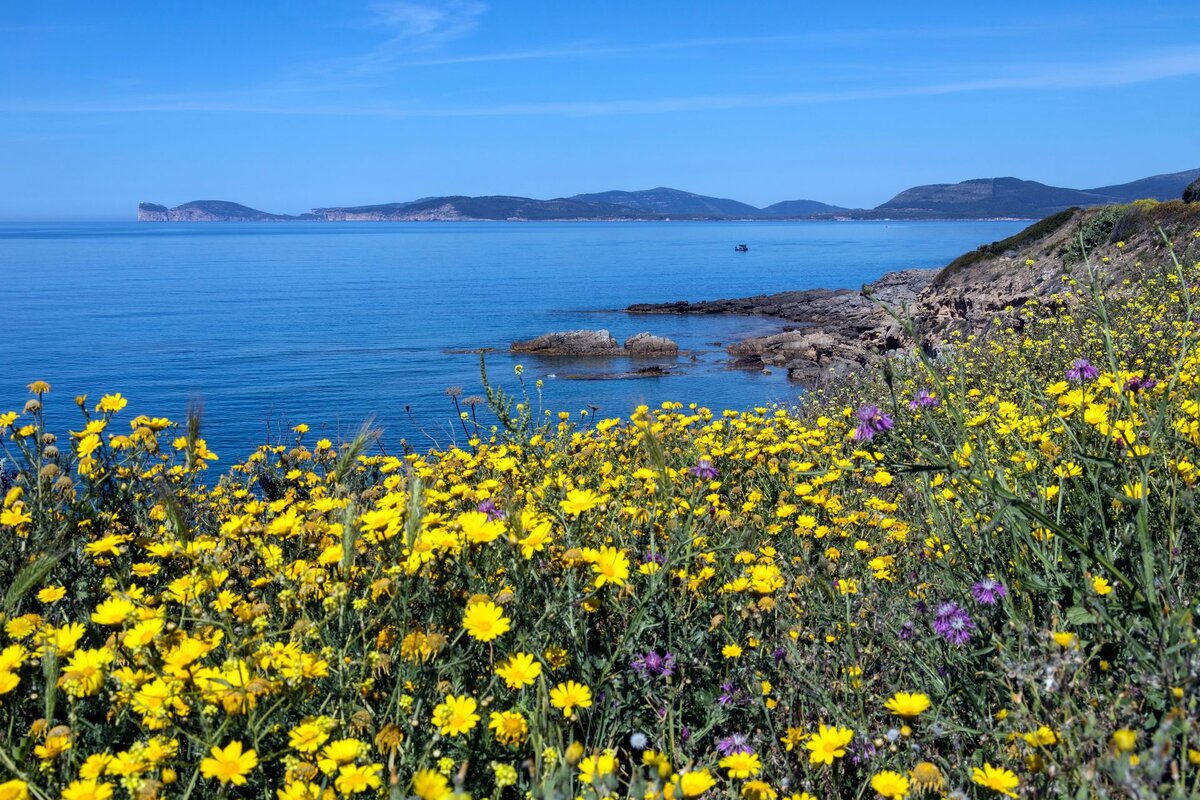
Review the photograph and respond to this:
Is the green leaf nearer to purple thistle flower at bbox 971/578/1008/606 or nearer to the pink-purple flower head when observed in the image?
purple thistle flower at bbox 971/578/1008/606

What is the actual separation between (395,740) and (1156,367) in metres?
5.43

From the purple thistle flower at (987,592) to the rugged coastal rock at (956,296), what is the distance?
368 inches

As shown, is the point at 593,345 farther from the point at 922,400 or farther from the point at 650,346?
the point at 922,400

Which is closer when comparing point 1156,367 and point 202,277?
point 1156,367

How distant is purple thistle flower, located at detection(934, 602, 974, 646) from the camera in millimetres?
2428

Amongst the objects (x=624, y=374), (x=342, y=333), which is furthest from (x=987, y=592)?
(x=342, y=333)

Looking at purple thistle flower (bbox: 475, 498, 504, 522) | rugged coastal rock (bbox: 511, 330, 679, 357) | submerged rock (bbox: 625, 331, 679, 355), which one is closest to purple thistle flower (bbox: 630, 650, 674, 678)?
purple thistle flower (bbox: 475, 498, 504, 522)

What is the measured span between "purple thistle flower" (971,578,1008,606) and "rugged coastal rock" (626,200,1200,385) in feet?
30.6

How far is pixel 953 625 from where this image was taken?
2.45 metres

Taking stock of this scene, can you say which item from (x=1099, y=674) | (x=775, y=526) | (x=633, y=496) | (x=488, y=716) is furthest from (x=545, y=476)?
(x=1099, y=674)

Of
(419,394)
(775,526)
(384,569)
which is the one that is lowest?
(419,394)

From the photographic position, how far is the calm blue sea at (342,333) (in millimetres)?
26375

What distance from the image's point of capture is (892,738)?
84.4 inches

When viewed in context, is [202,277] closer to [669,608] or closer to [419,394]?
[419,394]
